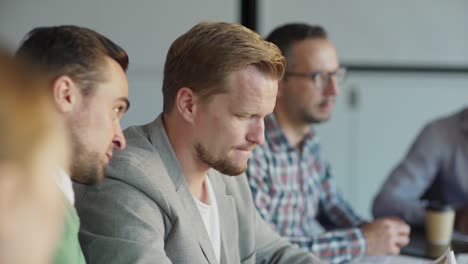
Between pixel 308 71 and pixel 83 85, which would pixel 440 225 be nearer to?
pixel 308 71

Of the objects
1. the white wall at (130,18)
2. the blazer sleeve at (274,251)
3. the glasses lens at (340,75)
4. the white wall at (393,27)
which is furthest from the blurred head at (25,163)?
the white wall at (393,27)

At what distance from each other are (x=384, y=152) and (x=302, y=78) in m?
2.10

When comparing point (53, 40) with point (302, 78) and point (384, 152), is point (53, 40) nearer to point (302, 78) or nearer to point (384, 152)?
point (302, 78)

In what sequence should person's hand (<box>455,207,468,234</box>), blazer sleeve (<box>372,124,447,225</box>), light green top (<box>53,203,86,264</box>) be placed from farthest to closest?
blazer sleeve (<box>372,124,447,225</box>)
person's hand (<box>455,207,468,234</box>)
light green top (<box>53,203,86,264</box>)

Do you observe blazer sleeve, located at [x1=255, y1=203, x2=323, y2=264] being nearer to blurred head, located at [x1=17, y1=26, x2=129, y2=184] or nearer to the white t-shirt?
the white t-shirt

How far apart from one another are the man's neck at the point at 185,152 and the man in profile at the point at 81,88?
0.83 ft

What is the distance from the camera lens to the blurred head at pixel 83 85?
1.17 meters

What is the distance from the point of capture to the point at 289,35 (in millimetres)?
2369

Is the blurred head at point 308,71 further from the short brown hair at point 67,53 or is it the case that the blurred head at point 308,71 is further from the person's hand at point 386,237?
the short brown hair at point 67,53

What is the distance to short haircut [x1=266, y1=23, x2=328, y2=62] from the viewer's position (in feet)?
7.76

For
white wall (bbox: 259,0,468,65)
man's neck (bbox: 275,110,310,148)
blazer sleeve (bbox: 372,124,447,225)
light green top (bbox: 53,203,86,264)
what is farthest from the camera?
white wall (bbox: 259,0,468,65)

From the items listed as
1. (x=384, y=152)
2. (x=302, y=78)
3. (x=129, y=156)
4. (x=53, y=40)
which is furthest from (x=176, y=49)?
(x=384, y=152)

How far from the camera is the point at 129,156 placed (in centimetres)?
139

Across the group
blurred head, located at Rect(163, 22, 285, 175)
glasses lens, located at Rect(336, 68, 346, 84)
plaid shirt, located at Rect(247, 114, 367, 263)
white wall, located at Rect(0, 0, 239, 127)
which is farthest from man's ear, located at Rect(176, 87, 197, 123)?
white wall, located at Rect(0, 0, 239, 127)
